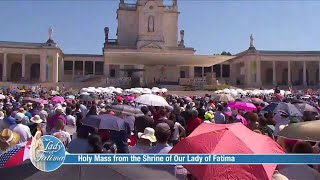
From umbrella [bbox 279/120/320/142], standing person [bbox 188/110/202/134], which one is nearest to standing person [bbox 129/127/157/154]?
umbrella [bbox 279/120/320/142]

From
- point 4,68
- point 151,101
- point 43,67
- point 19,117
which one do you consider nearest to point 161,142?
point 19,117

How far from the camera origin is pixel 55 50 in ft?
244

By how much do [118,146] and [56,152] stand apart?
4.02 metres

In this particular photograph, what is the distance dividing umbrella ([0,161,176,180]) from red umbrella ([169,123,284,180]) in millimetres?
608

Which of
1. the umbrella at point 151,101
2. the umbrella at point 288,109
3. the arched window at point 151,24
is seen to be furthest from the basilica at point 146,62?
the umbrella at point 288,109

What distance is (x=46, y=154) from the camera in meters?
5.07

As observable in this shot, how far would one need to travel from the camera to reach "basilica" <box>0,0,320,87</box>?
73250 mm

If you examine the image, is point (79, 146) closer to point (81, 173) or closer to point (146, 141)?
point (146, 141)

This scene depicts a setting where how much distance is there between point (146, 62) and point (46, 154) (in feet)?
190

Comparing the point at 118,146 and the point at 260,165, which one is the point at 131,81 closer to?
the point at 118,146

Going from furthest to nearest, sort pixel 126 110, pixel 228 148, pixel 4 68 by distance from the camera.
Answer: pixel 4 68
pixel 126 110
pixel 228 148

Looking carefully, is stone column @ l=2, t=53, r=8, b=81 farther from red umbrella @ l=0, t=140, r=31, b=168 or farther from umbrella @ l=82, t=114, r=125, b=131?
red umbrella @ l=0, t=140, r=31, b=168

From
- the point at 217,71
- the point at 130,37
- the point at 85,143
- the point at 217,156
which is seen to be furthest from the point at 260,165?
the point at 217,71

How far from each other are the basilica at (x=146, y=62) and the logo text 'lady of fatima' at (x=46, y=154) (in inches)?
2264
